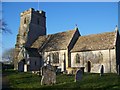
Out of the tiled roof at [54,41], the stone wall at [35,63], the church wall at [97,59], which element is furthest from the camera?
the tiled roof at [54,41]

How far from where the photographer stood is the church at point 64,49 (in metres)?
34.2

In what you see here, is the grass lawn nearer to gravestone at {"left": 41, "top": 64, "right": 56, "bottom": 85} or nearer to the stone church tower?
gravestone at {"left": 41, "top": 64, "right": 56, "bottom": 85}

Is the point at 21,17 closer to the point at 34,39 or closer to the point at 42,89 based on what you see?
the point at 34,39

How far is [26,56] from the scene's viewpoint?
129ft

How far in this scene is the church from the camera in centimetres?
3422

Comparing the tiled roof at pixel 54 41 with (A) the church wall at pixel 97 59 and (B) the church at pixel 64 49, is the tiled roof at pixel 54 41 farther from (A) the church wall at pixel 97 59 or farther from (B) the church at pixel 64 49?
(A) the church wall at pixel 97 59

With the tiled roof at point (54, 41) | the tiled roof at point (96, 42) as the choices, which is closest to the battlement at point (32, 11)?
the tiled roof at point (54, 41)

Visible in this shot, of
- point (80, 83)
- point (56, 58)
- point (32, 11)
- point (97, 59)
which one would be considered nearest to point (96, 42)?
point (97, 59)

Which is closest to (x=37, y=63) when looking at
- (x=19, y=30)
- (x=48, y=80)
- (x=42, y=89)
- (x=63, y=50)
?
(x=63, y=50)

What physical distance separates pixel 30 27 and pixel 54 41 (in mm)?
7010

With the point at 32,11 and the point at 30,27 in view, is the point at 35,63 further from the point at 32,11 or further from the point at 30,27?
the point at 32,11

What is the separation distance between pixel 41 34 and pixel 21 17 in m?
5.81

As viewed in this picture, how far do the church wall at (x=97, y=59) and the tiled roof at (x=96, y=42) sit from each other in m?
0.68

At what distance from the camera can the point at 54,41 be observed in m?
42.5
